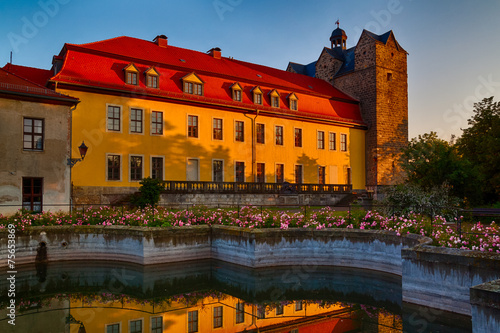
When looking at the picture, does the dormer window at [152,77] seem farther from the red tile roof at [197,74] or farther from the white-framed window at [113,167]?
the white-framed window at [113,167]

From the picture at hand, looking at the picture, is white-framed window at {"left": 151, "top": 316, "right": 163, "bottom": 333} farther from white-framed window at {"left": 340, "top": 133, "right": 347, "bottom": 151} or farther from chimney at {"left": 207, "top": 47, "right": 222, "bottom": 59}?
white-framed window at {"left": 340, "top": 133, "right": 347, "bottom": 151}

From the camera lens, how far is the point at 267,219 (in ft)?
50.1

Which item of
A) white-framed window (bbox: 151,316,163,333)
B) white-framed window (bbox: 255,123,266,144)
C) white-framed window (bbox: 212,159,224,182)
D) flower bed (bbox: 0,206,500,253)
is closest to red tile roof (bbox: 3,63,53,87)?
white-framed window (bbox: 212,159,224,182)

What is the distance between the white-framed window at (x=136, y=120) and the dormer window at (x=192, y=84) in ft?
12.7

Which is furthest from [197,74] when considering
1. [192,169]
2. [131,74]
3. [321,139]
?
[321,139]

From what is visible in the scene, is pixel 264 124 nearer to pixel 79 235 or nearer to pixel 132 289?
pixel 79 235

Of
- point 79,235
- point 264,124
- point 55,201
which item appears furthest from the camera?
point 264,124

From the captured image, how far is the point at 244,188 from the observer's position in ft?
91.0

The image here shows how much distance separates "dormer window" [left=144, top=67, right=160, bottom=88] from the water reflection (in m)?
16.3

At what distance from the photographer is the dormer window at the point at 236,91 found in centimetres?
3256

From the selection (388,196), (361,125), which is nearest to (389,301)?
(388,196)

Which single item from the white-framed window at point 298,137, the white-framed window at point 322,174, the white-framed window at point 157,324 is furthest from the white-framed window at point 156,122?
the white-framed window at point 157,324

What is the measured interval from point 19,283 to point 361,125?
3310cm

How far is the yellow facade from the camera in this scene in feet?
84.9
